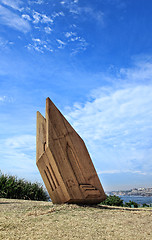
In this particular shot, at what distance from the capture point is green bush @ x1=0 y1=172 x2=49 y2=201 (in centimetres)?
1032

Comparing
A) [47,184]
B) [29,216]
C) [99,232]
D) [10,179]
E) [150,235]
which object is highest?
[10,179]

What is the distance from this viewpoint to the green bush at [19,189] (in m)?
10.3

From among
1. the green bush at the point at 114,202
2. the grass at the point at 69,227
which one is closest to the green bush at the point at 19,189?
the green bush at the point at 114,202

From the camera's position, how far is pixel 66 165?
18.2 ft

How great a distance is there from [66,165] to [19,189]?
608 centimetres

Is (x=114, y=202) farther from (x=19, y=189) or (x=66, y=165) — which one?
(x=19, y=189)

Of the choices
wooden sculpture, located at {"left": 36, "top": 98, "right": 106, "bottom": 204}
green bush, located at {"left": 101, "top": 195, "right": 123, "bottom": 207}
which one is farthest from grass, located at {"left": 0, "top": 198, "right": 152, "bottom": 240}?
green bush, located at {"left": 101, "top": 195, "right": 123, "bottom": 207}

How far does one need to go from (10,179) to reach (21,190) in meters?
0.80

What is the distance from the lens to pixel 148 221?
171 inches

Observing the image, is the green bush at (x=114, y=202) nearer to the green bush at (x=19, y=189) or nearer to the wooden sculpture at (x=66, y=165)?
the wooden sculpture at (x=66, y=165)

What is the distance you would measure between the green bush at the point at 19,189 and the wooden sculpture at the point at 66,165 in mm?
4828

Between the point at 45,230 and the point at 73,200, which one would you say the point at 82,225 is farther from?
the point at 73,200

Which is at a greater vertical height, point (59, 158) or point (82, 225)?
point (59, 158)

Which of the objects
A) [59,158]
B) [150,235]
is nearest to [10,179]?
[59,158]
